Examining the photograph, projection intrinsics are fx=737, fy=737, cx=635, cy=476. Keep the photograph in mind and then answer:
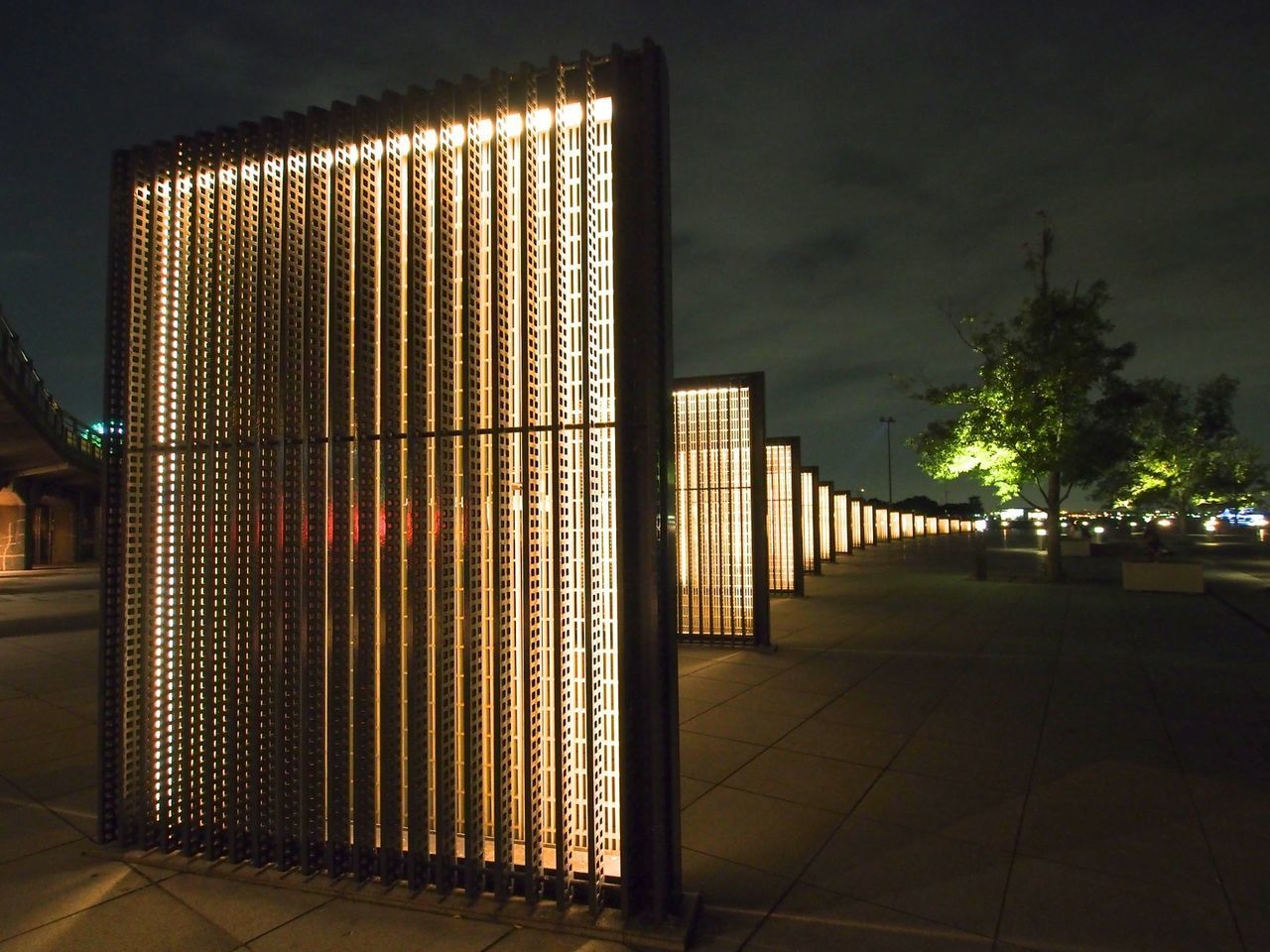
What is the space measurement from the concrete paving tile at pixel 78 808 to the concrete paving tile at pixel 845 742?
4874 millimetres

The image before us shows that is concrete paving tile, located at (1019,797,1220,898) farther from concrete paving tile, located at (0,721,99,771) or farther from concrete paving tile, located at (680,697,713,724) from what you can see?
concrete paving tile, located at (0,721,99,771)

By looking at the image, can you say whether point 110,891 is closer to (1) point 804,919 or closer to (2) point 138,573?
(2) point 138,573

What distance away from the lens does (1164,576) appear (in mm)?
18031

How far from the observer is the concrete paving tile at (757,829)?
4.11 metres

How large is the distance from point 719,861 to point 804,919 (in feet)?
2.31

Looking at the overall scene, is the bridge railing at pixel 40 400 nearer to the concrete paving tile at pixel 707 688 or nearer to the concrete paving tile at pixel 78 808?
the concrete paving tile at pixel 78 808

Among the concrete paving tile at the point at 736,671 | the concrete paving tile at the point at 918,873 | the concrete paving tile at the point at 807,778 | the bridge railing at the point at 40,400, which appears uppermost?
the bridge railing at the point at 40,400

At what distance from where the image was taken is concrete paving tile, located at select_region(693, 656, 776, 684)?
8751 mm

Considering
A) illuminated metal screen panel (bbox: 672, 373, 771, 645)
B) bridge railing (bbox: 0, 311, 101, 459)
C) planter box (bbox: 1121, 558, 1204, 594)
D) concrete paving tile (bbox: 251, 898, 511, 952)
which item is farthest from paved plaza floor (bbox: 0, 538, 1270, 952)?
bridge railing (bbox: 0, 311, 101, 459)

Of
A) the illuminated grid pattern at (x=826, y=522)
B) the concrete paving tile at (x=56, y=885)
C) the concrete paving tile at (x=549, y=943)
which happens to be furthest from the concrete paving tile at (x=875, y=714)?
the illuminated grid pattern at (x=826, y=522)

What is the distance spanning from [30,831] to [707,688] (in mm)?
5883

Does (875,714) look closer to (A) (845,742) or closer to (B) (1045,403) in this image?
(A) (845,742)

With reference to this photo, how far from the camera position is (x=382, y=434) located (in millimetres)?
3879

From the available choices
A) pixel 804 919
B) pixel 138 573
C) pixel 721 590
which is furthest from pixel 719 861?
pixel 721 590
